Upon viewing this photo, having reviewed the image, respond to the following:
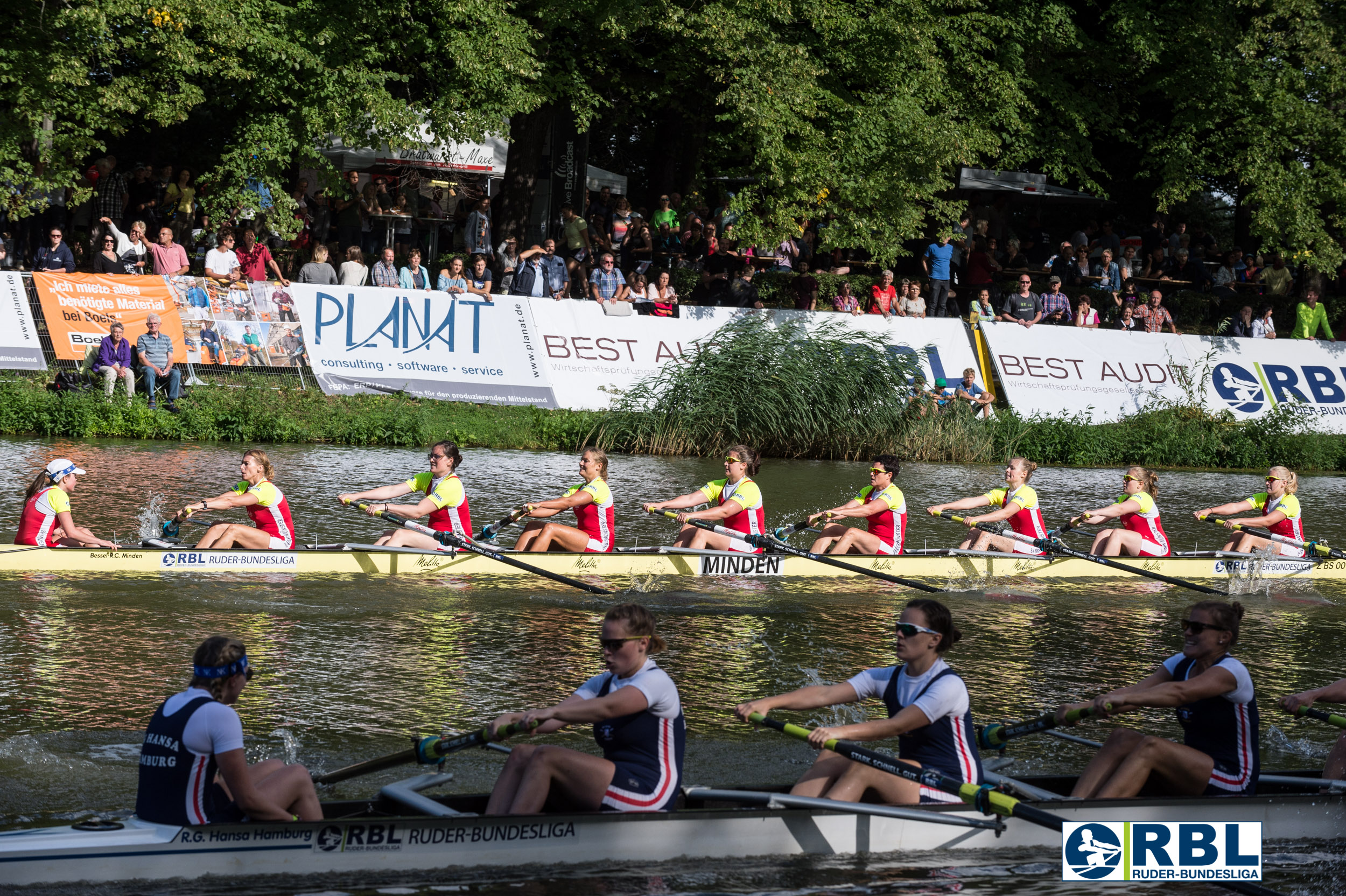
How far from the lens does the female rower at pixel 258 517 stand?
1232 cm

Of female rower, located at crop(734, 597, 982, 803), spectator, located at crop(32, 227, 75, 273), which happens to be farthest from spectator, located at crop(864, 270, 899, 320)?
female rower, located at crop(734, 597, 982, 803)

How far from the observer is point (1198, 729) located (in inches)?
278

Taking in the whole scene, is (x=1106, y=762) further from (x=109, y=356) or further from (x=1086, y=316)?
(x=1086, y=316)

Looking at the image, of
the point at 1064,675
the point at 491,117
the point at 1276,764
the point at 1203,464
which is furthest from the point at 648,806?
the point at 1203,464

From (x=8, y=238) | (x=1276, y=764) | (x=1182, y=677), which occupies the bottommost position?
(x=1276, y=764)

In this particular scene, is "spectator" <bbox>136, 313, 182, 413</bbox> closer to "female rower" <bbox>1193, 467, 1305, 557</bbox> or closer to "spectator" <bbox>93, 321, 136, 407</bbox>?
"spectator" <bbox>93, 321, 136, 407</bbox>

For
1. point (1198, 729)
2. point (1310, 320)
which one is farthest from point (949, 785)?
point (1310, 320)

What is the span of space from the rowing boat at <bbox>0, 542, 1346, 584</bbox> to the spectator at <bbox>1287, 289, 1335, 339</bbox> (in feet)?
43.8

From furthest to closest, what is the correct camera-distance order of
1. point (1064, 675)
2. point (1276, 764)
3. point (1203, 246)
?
1. point (1203, 246)
2. point (1064, 675)
3. point (1276, 764)

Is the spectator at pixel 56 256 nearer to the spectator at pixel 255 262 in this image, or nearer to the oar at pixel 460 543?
the spectator at pixel 255 262

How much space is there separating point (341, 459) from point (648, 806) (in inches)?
511

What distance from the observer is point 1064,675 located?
10.7 m

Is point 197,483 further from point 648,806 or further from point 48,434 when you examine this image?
point 648,806

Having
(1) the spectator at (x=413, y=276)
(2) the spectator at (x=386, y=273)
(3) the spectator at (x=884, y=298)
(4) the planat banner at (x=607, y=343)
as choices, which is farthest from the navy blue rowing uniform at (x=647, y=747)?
(3) the spectator at (x=884, y=298)
